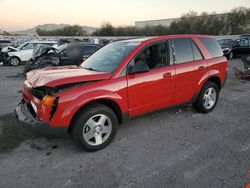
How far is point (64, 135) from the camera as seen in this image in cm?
339

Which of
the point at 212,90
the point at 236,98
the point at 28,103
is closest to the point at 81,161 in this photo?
the point at 28,103

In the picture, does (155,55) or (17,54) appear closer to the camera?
(155,55)

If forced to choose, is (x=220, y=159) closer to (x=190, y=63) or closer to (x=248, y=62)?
(x=190, y=63)

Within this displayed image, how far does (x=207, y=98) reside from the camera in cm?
526

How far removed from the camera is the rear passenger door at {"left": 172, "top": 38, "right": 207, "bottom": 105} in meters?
4.52

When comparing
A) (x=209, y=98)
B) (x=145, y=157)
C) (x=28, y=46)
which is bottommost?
(x=145, y=157)

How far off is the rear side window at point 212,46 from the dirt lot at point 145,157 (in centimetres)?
150

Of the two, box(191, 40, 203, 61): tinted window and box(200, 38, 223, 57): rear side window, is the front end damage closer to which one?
box(191, 40, 203, 61): tinted window

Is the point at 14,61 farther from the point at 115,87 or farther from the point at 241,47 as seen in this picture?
the point at 241,47

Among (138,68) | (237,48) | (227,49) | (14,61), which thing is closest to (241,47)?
(237,48)

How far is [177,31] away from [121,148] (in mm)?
57618

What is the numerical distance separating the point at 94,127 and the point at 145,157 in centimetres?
92

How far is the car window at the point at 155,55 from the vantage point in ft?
13.7

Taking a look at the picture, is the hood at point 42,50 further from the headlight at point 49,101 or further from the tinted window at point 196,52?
the headlight at point 49,101
